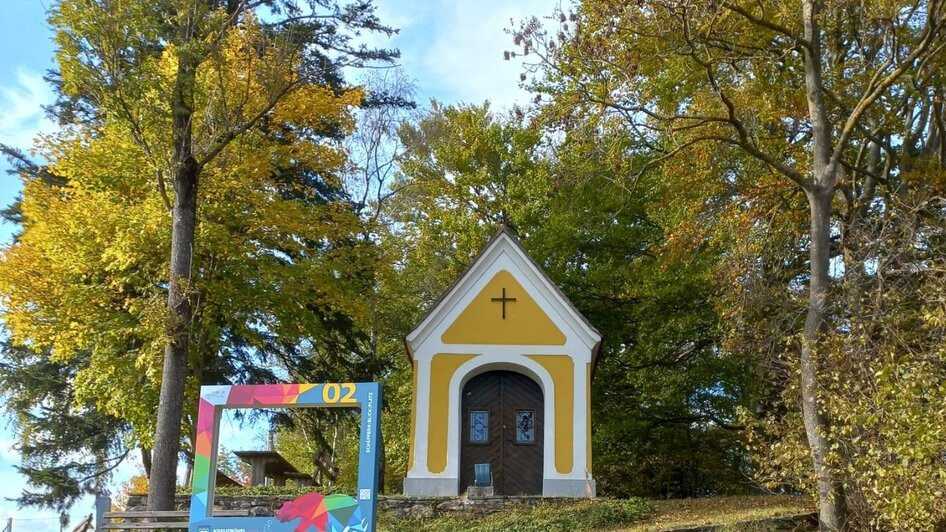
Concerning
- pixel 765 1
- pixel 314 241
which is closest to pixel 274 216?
pixel 314 241

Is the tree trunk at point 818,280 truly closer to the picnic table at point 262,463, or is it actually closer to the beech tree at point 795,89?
the beech tree at point 795,89

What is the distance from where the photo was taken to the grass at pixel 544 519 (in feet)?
43.7

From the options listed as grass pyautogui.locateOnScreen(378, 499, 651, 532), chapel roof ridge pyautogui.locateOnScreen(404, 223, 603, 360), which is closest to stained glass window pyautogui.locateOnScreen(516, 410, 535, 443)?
chapel roof ridge pyautogui.locateOnScreen(404, 223, 603, 360)

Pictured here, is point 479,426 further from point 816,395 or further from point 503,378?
point 816,395

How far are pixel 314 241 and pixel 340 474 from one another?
14.4 metres

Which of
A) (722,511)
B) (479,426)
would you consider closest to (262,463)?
(479,426)

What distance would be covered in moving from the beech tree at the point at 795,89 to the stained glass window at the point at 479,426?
5.79 m

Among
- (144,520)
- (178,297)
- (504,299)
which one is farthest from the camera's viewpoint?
(504,299)

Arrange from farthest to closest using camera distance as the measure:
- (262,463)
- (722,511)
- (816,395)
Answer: (262,463) → (722,511) → (816,395)

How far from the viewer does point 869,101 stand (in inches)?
523

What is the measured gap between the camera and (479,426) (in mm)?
16688

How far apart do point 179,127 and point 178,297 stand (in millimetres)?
2704

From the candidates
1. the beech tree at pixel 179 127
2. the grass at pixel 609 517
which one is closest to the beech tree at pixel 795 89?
the grass at pixel 609 517

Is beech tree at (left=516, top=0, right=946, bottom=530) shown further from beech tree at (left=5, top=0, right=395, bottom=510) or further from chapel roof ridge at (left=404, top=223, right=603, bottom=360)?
beech tree at (left=5, top=0, right=395, bottom=510)
